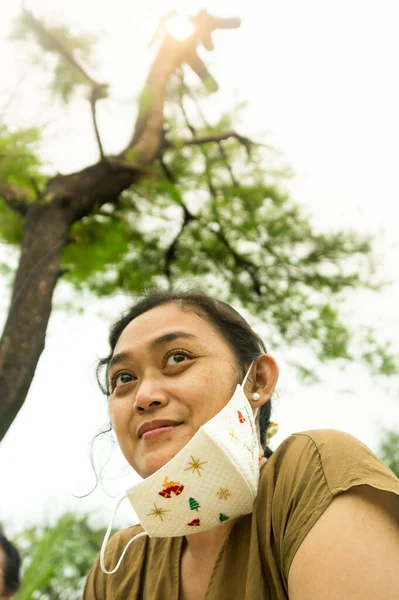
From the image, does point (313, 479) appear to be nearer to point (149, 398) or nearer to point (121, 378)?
point (149, 398)

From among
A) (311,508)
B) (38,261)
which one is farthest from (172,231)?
(311,508)

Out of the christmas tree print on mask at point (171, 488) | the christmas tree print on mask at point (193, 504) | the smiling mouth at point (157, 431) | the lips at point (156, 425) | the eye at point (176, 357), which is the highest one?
the eye at point (176, 357)

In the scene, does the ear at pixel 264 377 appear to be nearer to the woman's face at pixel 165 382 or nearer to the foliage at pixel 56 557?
the woman's face at pixel 165 382

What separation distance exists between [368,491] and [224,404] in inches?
15.1

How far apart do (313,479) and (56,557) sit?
1.44 m

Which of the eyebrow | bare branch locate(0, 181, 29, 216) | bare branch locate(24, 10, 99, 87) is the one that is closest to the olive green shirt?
the eyebrow

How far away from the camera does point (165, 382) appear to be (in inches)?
43.8

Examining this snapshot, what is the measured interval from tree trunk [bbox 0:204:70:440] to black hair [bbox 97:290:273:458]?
0.93 m

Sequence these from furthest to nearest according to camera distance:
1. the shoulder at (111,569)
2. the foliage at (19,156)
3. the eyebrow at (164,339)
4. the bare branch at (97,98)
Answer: the foliage at (19,156)
the bare branch at (97,98)
the shoulder at (111,569)
the eyebrow at (164,339)

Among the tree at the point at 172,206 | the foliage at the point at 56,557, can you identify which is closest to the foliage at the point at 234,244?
the tree at the point at 172,206

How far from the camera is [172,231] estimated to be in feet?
13.6

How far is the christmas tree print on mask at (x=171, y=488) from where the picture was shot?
38.3 inches

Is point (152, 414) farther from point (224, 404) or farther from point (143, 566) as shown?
point (143, 566)

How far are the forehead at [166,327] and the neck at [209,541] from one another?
39 centimetres
